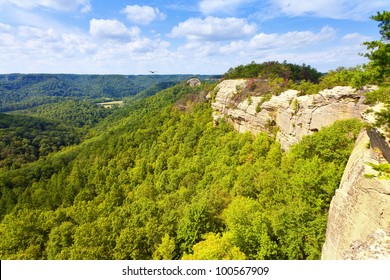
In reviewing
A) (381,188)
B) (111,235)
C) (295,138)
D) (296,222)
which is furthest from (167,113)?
(381,188)

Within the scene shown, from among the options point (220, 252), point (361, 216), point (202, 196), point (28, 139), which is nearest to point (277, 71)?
point (202, 196)

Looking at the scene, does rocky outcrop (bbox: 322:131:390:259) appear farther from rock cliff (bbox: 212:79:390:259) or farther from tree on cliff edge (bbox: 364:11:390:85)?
tree on cliff edge (bbox: 364:11:390:85)

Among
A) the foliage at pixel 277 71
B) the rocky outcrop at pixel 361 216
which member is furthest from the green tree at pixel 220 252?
the foliage at pixel 277 71

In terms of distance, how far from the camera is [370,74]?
12672 mm

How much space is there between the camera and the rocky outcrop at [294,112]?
28.7m

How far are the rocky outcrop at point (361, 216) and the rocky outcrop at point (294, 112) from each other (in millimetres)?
13909

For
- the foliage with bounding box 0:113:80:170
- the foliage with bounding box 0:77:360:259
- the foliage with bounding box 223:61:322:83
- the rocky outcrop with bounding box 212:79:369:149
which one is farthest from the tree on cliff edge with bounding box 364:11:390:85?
the foliage with bounding box 0:113:80:170

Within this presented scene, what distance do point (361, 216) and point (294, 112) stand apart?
24.3 meters

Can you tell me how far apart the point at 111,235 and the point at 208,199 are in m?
10.9

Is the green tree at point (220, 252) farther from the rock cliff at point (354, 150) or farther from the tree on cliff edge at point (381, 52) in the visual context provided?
the tree on cliff edge at point (381, 52)

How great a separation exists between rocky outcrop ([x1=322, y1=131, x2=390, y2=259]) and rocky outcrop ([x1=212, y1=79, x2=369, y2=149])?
13.9 metres

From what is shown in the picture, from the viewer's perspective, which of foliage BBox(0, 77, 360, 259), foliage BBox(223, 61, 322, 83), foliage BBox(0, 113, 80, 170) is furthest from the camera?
foliage BBox(0, 113, 80, 170)

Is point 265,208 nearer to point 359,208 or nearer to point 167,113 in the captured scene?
point 359,208

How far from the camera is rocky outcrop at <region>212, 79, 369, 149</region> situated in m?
28.7
